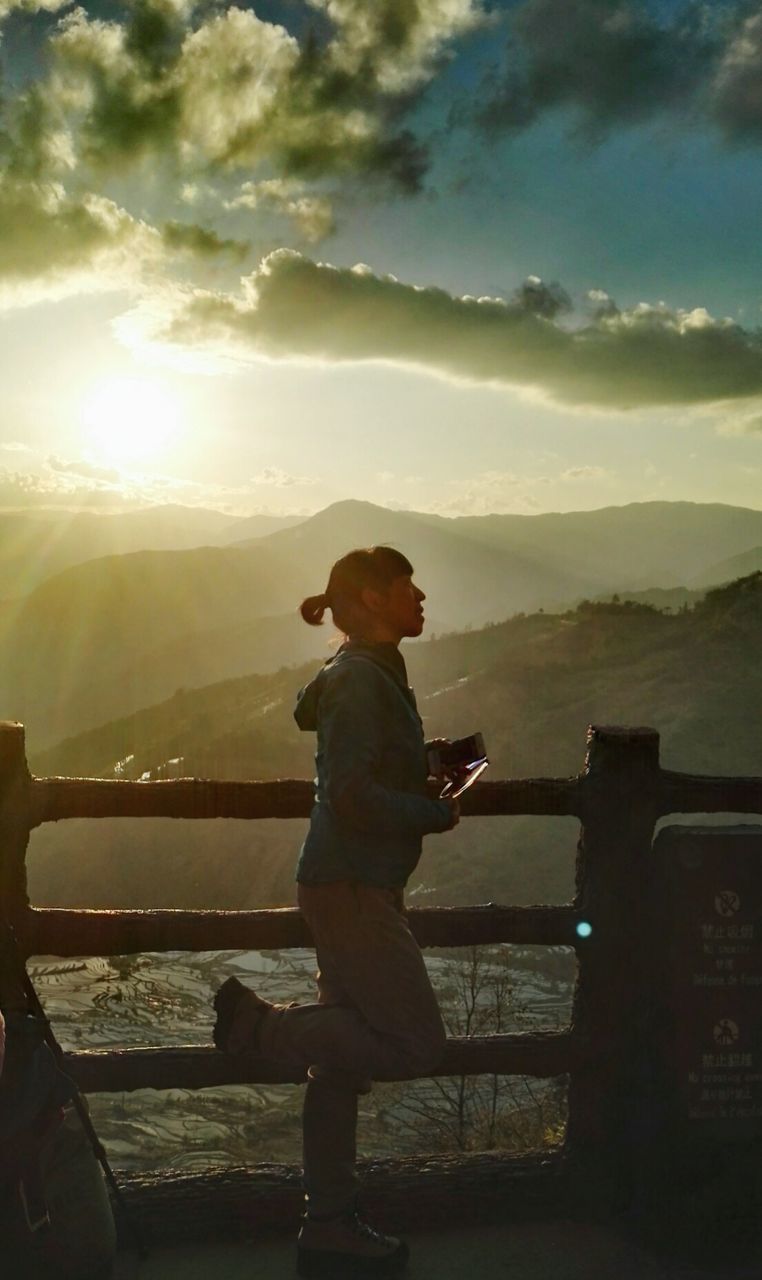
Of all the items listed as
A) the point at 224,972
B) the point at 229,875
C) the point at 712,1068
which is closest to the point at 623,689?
the point at 229,875

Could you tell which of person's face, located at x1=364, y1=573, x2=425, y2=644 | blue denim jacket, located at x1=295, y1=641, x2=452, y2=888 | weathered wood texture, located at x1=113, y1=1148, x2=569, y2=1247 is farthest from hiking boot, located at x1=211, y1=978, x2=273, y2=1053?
person's face, located at x1=364, y1=573, x2=425, y2=644

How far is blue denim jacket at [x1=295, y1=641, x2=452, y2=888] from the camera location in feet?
10.9

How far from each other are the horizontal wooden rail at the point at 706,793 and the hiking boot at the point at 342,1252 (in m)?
1.76

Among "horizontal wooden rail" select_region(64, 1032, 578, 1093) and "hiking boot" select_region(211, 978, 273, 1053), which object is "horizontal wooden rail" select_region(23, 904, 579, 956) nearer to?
"hiking boot" select_region(211, 978, 273, 1053)

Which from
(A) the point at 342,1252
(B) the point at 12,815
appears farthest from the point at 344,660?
(A) the point at 342,1252

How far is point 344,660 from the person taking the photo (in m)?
3.49

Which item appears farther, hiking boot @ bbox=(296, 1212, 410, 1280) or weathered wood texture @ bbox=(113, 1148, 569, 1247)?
weathered wood texture @ bbox=(113, 1148, 569, 1247)

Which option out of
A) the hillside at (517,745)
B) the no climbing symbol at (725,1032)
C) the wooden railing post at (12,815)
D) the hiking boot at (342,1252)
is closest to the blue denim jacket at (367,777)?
the wooden railing post at (12,815)

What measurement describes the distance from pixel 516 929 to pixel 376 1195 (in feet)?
3.50

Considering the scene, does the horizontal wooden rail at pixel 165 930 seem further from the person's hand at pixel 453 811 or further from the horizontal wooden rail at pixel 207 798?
the person's hand at pixel 453 811

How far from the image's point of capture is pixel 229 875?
19047mm

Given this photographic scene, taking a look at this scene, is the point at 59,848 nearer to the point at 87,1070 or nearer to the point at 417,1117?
the point at 417,1117

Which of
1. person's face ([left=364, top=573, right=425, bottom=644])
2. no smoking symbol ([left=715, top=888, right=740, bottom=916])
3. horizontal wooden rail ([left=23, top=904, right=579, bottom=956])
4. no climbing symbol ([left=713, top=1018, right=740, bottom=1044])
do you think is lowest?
no climbing symbol ([left=713, top=1018, right=740, bottom=1044])

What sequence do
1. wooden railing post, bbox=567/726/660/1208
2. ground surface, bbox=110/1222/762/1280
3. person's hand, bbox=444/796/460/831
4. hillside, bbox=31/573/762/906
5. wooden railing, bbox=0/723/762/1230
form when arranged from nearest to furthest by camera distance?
1. person's hand, bbox=444/796/460/831
2. ground surface, bbox=110/1222/762/1280
3. wooden railing, bbox=0/723/762/1230
4. wooden railing post, bbox=567/726/660/1208
5. hillside, bbox=31/573/762/906
